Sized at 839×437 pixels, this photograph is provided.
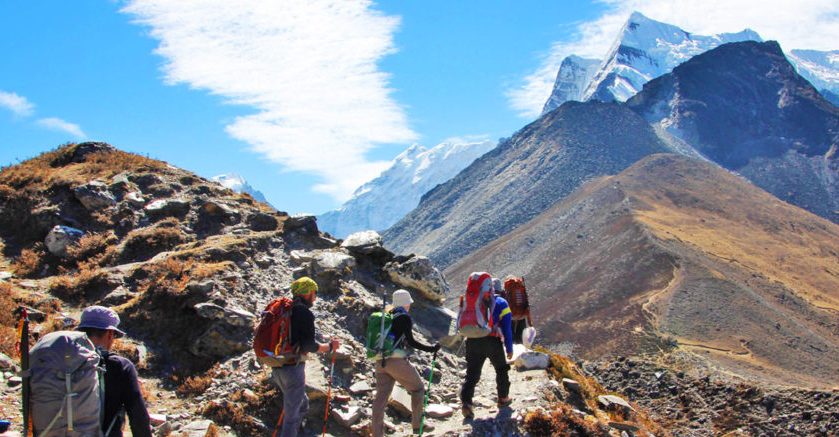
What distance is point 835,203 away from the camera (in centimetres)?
15850

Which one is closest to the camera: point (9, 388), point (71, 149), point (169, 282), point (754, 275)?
point (9, 388)

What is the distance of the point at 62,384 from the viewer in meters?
5.11

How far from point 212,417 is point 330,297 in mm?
4825

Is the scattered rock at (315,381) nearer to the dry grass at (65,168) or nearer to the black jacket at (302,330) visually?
the black jacket at (302,330)

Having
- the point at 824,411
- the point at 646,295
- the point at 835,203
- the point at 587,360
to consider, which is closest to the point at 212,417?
the point at 824,411

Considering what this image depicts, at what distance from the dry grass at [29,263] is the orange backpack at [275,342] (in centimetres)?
1038

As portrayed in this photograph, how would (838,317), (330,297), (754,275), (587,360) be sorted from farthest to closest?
(754,275)
(838,317)
(587,360)
(330,297)

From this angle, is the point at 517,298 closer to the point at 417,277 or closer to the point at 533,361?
the point at 533,361

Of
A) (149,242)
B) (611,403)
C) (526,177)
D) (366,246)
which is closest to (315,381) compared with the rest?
(611,403)

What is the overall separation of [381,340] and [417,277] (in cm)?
804

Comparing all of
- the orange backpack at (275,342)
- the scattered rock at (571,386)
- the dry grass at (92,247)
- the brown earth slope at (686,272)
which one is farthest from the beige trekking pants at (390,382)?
the brown earth slope at (686,272)

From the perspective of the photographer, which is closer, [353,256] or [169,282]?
[169,282]

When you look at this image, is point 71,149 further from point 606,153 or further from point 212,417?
point 606,153

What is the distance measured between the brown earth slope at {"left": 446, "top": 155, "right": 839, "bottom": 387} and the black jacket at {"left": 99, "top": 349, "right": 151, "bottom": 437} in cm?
5413
